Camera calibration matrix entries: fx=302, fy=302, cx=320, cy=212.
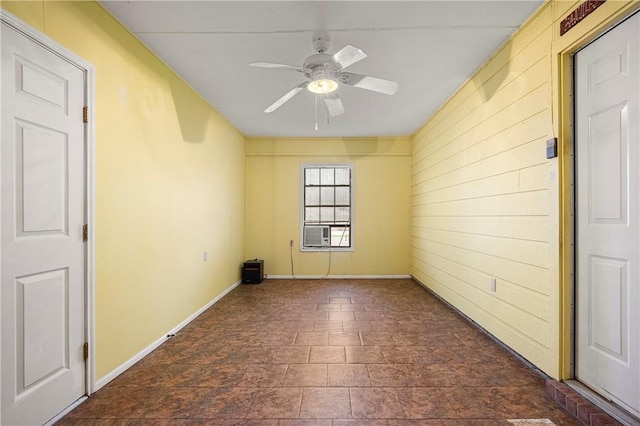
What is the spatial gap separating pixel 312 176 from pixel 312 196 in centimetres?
38

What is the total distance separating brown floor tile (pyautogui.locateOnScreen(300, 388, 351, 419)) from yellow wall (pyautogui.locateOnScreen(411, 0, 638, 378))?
1426 millimetres

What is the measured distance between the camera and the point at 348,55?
2.12m

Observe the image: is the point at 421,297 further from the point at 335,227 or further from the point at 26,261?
the point at 26,261

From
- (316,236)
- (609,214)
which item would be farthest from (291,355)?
(316,236)

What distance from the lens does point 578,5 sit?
183 centimetres

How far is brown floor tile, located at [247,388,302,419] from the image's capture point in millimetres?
1766

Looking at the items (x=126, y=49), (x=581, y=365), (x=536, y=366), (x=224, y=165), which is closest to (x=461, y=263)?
(x=536, y=366)

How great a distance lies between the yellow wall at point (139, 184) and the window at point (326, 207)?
2.15 meters

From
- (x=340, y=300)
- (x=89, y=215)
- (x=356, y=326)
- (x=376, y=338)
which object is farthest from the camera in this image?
(x=340, y=300)

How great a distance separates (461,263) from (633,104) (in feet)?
7.21

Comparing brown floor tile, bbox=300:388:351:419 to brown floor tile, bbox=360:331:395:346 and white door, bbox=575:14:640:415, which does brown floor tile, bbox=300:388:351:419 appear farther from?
white door, bbox=575:14:640:415

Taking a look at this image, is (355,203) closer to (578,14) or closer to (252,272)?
(252,272)

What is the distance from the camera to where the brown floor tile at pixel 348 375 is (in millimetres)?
2092

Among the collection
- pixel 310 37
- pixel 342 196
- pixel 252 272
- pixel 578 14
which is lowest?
pixel 252 272
